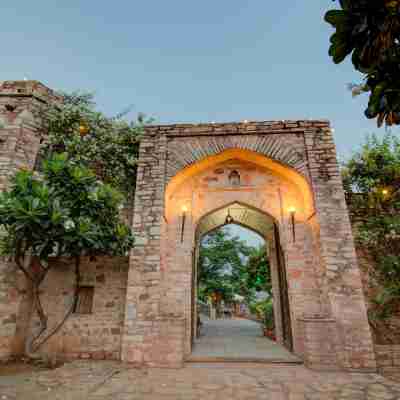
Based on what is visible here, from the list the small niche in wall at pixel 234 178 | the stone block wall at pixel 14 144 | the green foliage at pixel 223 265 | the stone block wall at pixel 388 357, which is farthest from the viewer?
the green foliage at pixel 223 265

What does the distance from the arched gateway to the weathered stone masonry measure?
0.02m

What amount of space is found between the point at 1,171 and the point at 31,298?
2.93m

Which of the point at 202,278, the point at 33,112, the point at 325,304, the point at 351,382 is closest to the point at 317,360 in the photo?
the point at 351,382

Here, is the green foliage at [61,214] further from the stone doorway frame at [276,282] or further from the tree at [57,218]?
the stone doorway frame at [276,282]

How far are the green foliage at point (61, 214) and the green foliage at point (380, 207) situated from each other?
508 centimetres

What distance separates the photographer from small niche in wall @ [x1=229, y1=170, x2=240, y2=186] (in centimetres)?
670

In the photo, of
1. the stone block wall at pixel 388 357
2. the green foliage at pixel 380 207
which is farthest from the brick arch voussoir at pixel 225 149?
the stone block wall at pixel 388 357

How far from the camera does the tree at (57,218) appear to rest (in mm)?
4215

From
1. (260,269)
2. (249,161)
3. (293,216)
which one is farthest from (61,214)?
(260,269)

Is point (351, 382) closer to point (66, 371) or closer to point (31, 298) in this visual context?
point (66, 371)

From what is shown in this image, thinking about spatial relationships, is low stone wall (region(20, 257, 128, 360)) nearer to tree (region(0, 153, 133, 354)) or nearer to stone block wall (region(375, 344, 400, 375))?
tree (region(0, 153, 133, 354))

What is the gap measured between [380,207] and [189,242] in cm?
449

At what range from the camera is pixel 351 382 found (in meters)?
3.89

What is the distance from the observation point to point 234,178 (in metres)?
6.76
